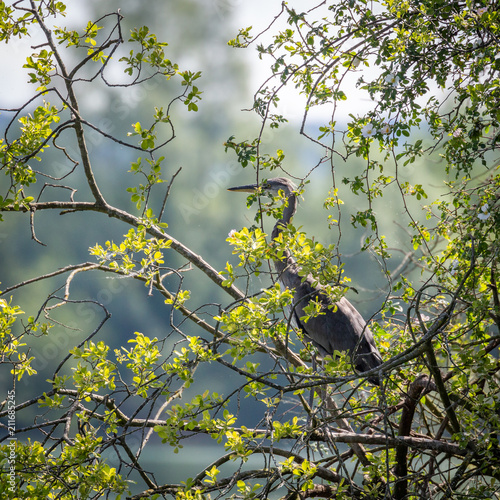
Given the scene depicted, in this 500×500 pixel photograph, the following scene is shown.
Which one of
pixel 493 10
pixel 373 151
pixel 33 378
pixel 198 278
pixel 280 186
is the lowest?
pixel 493 10

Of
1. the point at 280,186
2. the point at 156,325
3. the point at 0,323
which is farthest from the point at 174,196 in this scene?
the point at 0,323

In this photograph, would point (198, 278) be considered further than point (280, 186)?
Yes

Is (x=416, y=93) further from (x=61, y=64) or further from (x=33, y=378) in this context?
(x=33, y=378)

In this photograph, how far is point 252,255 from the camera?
4.21 feet

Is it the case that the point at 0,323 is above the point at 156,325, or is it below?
below

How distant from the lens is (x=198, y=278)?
5.82m

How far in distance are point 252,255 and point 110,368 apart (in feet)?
1.51

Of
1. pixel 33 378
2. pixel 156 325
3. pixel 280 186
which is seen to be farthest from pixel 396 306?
pixel 33 378

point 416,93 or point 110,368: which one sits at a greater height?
point 416,93

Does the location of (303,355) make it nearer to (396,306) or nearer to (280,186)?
(396,306)

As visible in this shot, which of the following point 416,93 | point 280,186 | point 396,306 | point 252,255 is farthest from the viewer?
point 280,186

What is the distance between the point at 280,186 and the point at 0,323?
5.02 ft

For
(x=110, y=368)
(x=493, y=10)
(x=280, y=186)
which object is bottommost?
(x=110, y=368)

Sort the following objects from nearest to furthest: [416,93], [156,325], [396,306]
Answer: [416,93] → [396,306] → [156,325]
